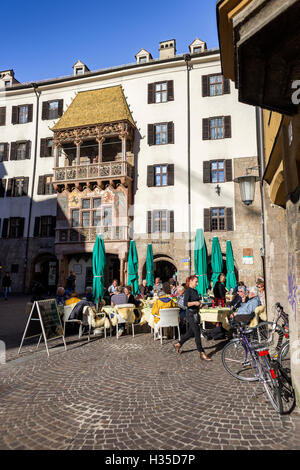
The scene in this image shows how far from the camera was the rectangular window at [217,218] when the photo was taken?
68.2ft

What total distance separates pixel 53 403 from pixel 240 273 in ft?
54.7

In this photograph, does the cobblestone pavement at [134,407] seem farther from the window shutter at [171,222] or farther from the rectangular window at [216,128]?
the rectangular window at [216,128]

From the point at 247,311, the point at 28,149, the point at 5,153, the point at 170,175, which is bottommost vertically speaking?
the point at 247,311

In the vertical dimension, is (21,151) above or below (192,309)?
above

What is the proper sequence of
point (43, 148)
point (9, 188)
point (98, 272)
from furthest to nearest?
point (9, 188), point (43, 148), point (98, 272)

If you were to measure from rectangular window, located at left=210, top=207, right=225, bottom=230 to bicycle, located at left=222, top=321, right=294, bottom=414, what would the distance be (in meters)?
15.0

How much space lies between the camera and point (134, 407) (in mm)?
4445

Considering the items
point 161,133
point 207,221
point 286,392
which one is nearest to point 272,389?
point 286,392

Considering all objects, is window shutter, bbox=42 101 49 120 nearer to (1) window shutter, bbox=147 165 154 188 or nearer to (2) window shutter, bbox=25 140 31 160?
(2) window shutter, bbox=25 140 31 160

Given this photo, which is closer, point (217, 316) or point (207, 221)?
point (217, 316)

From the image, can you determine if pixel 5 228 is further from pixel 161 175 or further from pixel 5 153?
pixel 161 175

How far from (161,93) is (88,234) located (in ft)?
37.8

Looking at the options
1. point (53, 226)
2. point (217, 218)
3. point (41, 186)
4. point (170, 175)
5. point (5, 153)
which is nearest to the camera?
point (217, 218)
